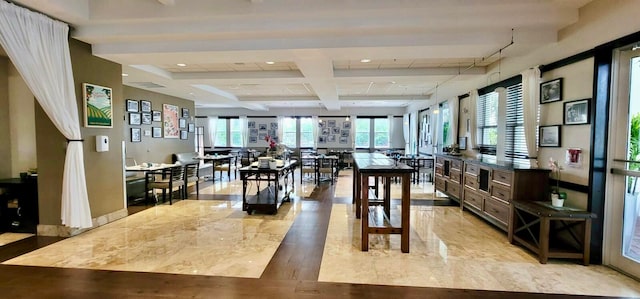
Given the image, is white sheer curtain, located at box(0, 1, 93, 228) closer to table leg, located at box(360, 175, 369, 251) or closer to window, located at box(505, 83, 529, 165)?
table leg, located at box(360, 175, 369, 251)

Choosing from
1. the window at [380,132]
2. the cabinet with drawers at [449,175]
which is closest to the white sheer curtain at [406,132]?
the window at [380,132]

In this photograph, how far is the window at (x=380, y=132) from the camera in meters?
12.7

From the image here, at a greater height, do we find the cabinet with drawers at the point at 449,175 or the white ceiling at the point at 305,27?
the white ceiling at the point at 305,27

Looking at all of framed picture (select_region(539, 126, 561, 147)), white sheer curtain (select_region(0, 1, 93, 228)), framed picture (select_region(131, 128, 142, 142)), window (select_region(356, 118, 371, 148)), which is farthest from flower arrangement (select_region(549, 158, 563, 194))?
window (select_region(356, 118, 371, 148))

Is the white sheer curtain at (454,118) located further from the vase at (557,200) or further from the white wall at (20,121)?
the white wall at (20,121)

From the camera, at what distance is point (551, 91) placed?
11.9 ft

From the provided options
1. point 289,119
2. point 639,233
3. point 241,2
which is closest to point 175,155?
point 289,119

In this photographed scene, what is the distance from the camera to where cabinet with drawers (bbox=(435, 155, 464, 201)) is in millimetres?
5348

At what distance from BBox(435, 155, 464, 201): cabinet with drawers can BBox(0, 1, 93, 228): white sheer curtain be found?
19.0 feet

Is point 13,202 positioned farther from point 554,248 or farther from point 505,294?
point 554,248

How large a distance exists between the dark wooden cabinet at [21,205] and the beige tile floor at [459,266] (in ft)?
14.0

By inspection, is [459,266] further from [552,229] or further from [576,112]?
[576,112]

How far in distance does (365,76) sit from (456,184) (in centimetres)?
269

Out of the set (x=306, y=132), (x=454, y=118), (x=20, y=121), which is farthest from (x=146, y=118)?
(x=454, y=118)
